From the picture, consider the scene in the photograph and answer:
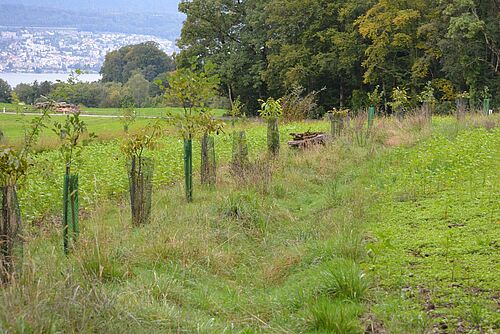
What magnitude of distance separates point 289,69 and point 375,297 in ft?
104

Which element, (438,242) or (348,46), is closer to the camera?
(438,242)

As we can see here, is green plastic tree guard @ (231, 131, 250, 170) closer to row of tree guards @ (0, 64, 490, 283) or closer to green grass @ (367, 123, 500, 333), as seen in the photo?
row of tree guards @ (0, 64, 490, 283)

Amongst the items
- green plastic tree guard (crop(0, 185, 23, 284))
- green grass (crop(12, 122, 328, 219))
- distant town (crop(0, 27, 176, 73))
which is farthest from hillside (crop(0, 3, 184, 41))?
green plastic tree guard (crop(0, 185, 23, 284))

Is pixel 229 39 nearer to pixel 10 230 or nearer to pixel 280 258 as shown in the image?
pixel 280 258

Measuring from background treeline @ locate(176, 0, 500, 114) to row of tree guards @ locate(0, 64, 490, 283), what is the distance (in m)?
21.5

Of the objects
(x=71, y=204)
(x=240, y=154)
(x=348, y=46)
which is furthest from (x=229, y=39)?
(x=71, y=204)

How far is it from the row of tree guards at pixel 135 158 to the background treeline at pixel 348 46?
2150 cm

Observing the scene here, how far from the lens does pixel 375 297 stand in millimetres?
4832

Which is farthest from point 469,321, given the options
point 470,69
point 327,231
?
point 470,69

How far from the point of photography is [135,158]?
805 centimetres

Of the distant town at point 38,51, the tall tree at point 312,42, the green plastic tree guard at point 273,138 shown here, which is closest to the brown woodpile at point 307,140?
the green plastic tree guard at point 273,138

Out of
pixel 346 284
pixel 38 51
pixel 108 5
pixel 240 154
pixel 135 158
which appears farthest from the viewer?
pixel 108 5

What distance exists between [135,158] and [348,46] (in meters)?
29.0

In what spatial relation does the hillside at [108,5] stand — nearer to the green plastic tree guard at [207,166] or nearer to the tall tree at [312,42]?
the tall tree at [312,42]
